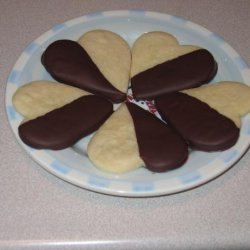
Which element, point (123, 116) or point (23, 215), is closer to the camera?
point (23, 215)

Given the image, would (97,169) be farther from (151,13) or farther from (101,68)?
(151,13)

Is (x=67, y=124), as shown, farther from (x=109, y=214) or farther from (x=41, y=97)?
(x=109, y=214)

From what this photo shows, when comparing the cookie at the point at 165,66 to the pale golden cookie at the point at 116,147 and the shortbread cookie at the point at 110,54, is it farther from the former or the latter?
the pale golden cookie at the point at 116,147

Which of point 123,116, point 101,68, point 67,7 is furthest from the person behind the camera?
point 67,7

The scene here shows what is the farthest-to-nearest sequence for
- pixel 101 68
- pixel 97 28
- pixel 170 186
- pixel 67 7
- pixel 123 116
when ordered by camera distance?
pixel 67 7, pixel 97 28, pixel 101 68, pixel 123 116, pixel 170 186

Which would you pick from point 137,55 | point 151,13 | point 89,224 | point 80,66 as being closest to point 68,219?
point 89,224

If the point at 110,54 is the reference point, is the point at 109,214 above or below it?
below

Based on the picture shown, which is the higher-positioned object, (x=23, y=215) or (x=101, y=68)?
(x=101, y=68)

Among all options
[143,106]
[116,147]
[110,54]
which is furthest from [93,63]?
[116,147]
